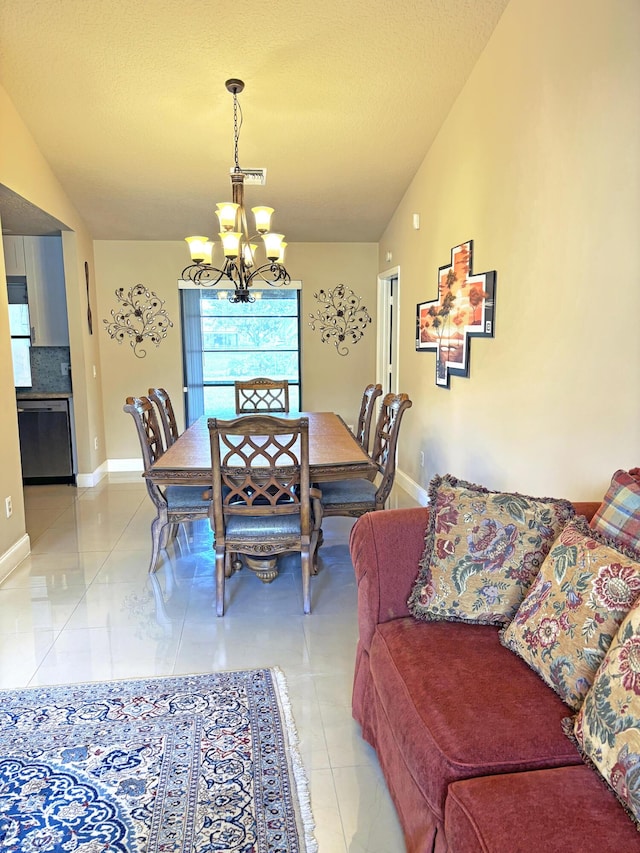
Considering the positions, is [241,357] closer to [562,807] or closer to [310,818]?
[310,818]

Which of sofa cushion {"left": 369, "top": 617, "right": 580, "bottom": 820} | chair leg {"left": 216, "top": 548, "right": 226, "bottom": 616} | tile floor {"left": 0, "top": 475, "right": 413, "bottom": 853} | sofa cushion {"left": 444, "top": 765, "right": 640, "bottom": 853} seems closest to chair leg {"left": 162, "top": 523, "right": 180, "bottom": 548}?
tile floor {"left": 0, "top": 475, "right": 413, "bottom": 853}

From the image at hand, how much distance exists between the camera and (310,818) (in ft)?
5.18

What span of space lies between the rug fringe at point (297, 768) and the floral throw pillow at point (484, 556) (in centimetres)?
62

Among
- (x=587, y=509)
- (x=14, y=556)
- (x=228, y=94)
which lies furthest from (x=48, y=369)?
(x=587, y=509)

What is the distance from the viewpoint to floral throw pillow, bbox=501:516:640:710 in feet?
4.28

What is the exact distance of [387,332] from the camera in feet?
19.4

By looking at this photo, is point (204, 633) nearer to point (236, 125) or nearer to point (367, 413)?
point (367, 413)

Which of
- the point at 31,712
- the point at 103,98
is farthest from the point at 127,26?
the point at 31,712

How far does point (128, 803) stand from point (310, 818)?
54 cm

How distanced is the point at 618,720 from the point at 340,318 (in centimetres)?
528

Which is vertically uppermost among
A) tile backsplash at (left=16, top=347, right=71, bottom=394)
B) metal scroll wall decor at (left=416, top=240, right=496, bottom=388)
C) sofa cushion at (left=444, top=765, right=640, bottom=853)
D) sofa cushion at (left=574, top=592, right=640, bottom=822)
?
metal scroll wall decor at (left=416, top=240, right=496, bottom=388)

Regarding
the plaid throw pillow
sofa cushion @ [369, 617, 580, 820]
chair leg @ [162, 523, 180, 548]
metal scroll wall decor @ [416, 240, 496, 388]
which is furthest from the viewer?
chair leg @ [162, 523, 180, 548]

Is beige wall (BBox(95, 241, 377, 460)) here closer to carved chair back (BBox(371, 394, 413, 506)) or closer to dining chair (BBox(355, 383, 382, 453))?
dining chair (BBox(355, 383, 382, 453))

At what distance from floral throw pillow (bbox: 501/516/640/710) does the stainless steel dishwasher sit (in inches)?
191
